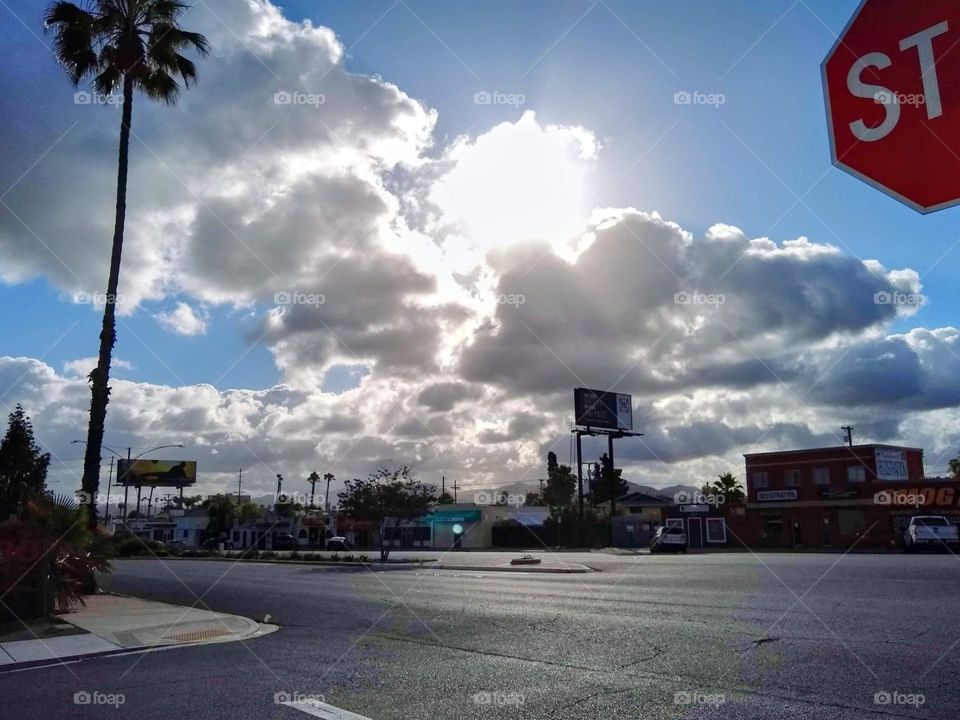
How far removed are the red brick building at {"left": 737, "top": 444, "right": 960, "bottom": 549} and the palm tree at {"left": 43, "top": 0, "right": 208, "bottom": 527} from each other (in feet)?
145

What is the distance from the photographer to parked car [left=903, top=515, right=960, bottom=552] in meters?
38.4

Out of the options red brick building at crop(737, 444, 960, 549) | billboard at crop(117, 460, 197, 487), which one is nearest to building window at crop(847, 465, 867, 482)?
red brick building at crop(737, 444, 960, 549)

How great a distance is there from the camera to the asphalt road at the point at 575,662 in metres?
7.04

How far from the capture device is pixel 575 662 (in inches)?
361

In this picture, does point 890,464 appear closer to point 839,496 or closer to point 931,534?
point 839,496

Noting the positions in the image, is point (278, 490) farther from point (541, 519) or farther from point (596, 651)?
point (596, 651)

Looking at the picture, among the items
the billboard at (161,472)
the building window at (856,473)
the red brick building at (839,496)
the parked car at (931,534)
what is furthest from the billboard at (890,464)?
the billboard at (161,472)

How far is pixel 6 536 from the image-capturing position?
532 inches

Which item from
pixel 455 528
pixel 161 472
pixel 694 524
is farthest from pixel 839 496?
pixel 161 472

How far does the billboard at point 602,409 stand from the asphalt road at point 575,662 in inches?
1917

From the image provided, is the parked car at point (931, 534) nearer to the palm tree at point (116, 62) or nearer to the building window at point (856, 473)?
the building window at point (856, 473)

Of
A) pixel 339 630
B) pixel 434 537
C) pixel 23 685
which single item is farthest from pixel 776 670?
pixel 434 537

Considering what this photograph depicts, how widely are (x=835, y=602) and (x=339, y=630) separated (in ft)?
27.6

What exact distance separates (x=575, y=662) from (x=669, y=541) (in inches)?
1519
